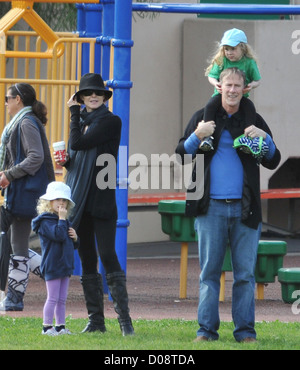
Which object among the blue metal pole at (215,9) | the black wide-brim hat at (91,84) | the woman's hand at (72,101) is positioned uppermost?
the blue metal pole at (215,9)

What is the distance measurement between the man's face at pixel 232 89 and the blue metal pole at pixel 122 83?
107 inches

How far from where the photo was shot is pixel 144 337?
26.2 ft

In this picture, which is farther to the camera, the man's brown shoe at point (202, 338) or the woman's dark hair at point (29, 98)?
the woman's dark hair at point (29, 98)

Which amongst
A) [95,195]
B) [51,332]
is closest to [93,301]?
[51,332]

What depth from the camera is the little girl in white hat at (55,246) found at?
26.5 ft

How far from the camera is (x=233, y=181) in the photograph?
770cm

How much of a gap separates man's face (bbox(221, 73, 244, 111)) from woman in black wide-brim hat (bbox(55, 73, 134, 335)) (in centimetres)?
90

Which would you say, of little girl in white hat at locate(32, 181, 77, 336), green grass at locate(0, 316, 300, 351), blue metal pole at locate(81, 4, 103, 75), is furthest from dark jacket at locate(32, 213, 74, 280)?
blue metal pole at locate(81, 4, 103, 75)

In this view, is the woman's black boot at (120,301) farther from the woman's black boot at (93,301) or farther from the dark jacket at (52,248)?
the dark jacket at (52,248)

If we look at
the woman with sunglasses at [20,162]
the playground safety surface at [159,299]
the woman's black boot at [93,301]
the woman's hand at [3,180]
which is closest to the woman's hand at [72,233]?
the woman's black boot at [93,301]
